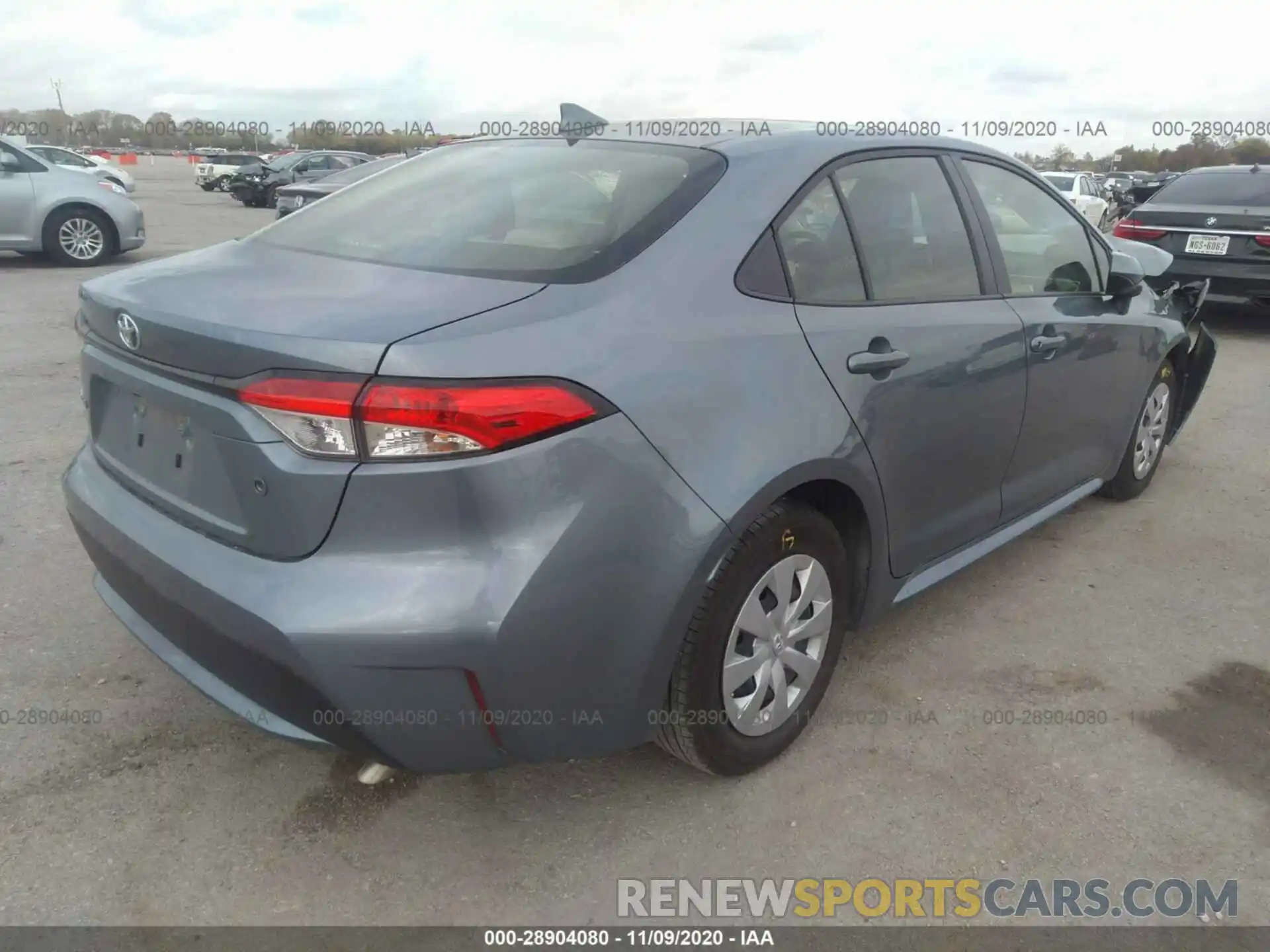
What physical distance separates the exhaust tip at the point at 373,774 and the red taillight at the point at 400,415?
105cm

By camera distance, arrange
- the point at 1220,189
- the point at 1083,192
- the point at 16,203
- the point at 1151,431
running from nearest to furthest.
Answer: the point at 1151,431 → the point at 1220,189 → the point at 16,203 → the point at 1083,192

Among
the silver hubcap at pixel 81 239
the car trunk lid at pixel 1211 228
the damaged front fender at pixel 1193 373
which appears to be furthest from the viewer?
the silver hubcap at pixel 81 239

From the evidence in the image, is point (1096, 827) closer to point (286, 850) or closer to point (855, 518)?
point (855, 518)

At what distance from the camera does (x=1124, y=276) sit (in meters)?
3.73

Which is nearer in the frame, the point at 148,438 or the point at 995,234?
the point at 148,438

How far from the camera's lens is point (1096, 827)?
2.44 m

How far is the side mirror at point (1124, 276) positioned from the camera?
3736 millimetres

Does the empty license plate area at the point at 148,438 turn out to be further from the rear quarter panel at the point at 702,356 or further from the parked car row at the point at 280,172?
the parked car row at the point at 280,172

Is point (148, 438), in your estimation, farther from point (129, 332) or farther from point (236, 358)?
point (236, 358)

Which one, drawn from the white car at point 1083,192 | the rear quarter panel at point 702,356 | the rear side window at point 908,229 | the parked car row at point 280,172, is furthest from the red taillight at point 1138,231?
the parked car row at point 280,172

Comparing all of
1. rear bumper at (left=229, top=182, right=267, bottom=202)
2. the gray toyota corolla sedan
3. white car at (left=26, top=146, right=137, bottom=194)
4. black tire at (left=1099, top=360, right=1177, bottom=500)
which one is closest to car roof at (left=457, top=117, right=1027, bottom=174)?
the gray toyota corolla sedan

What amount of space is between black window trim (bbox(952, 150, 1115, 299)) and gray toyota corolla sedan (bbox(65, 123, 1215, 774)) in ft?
0.29

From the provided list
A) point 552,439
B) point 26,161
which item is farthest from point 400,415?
point 26,161

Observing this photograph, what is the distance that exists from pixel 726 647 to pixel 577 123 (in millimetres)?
1782
